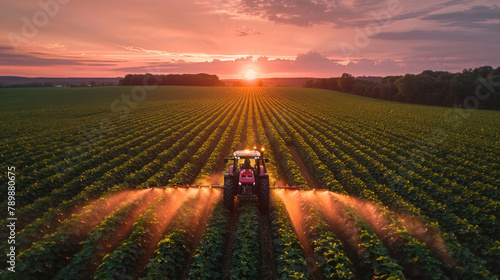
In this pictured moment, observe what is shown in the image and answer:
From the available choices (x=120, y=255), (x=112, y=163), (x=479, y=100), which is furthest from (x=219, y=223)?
(x=479, y=100)

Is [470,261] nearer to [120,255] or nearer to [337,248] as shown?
[337,248]

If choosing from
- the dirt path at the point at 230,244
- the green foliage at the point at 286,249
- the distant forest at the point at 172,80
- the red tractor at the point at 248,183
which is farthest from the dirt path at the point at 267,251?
the distant forest at the point at 172,80

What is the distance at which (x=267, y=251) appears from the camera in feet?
29.3

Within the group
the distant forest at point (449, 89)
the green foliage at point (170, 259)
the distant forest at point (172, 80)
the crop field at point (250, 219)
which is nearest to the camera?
the green foliage at point (170, 259)

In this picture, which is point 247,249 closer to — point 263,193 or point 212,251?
point 212,251

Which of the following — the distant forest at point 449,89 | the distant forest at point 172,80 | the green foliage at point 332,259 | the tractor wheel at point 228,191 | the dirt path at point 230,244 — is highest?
the distant forest at point 172,80

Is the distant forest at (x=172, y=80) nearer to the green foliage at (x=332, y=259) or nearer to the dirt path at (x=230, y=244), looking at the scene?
the dirt path at (x=230, y=244)

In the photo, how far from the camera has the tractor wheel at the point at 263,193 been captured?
10.5 m

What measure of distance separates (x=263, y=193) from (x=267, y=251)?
2.32 m

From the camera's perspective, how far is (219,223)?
9883 millimetres

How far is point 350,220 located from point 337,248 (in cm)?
204

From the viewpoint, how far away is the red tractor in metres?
10.4

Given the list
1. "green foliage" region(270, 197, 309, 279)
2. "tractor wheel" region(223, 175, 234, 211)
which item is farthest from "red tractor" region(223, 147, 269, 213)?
"green foliage" region(270, 197, 309, 279)

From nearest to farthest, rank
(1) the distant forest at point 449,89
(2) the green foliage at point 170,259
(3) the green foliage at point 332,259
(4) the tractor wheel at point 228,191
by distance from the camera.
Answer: (3) the green foliage at point 332,259 < (2) the green foliage at point 170,259 < (4) the tractor wheel at point 228,191 < (1) the distant forest at point 449,89
